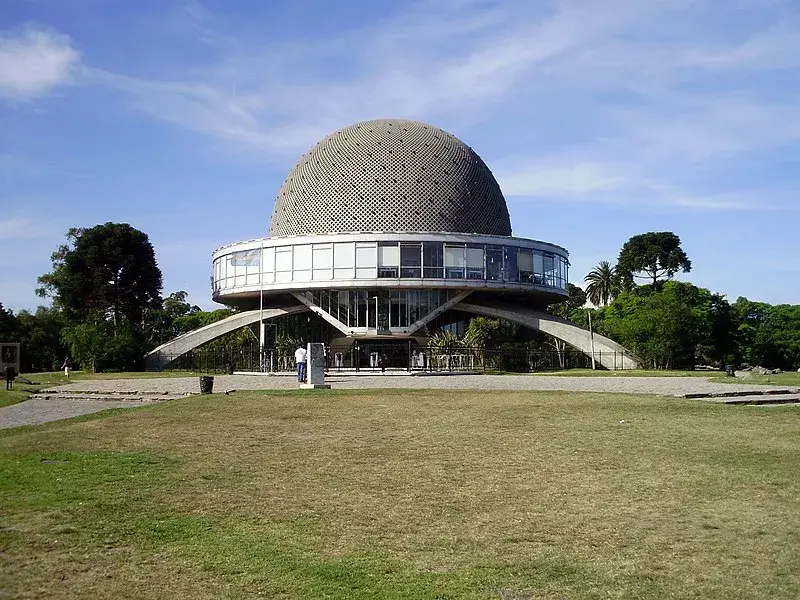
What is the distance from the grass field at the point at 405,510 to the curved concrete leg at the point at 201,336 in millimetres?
27650

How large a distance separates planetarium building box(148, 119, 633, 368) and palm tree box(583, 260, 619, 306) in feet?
82.6

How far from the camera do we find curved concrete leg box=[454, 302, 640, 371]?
120 ft

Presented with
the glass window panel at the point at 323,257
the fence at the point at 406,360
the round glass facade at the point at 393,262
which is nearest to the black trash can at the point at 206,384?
the fence at the point at 406,360

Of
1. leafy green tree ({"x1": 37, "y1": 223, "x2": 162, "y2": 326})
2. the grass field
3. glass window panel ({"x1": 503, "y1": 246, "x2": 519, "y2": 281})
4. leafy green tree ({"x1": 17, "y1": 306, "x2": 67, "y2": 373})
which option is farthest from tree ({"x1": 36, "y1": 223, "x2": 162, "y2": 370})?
the grass field

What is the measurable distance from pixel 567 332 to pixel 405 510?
33223 mm

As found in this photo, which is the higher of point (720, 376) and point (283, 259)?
point (283, 259)

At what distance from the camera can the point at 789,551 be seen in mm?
5734

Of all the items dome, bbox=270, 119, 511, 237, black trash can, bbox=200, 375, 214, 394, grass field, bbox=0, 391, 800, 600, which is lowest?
grass field, bbox=0, 391, 800, 600

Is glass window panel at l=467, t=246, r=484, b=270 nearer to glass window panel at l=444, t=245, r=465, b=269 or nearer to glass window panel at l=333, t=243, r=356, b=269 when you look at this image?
glass window panel at l=444, t=245, r=465, b=269

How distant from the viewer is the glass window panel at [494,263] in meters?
41.9

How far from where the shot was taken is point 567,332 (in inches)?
1545

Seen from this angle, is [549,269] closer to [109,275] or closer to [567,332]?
[567,332]

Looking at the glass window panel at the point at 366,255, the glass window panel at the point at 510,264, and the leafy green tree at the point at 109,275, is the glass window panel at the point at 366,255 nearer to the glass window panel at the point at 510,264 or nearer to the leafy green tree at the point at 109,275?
the glass window panel at the point at 510,264

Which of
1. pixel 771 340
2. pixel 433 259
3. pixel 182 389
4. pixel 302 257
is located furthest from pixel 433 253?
pixel 771 340
